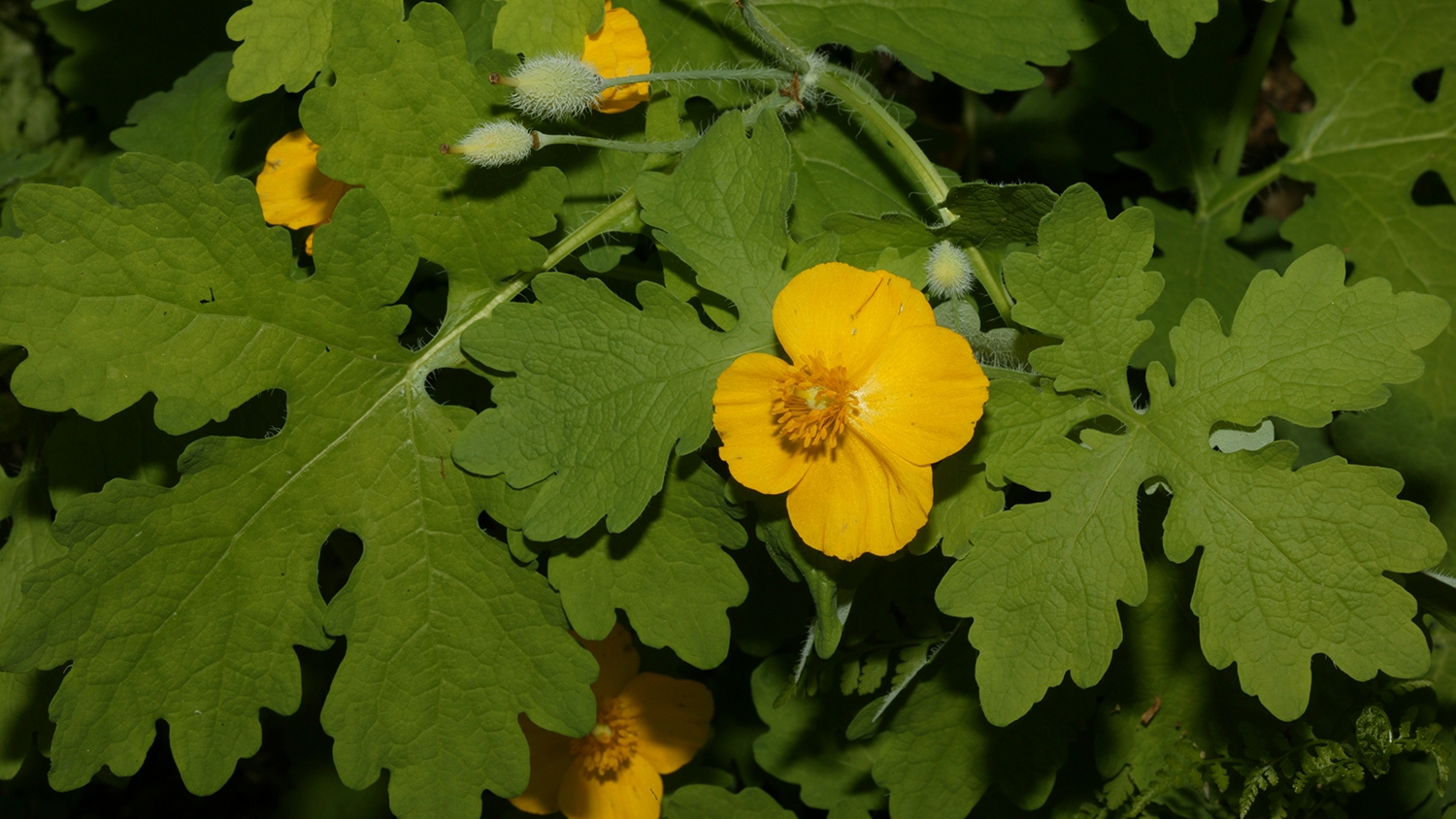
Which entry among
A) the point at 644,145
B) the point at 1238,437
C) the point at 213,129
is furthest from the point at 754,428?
the point at 213,129

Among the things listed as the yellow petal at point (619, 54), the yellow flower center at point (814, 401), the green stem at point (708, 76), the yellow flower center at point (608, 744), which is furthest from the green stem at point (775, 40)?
the yellow flower center at point (608, 744)

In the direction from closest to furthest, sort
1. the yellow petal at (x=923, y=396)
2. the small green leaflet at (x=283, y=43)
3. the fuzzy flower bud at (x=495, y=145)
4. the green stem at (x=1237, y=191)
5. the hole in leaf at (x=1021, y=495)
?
the yellow petal at (x=923, y=396) → the fuzzy flower bud at (x=495, y=145) → the small green leaflet at (x=283, y=43) → the hole in leaf at (x=1021, y=495) → the green stem at (x=1237, y=191)

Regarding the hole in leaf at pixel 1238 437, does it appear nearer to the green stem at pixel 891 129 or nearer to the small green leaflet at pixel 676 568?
the green stem at pixel 891 129

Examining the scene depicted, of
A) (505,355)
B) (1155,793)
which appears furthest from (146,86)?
(1155,793)

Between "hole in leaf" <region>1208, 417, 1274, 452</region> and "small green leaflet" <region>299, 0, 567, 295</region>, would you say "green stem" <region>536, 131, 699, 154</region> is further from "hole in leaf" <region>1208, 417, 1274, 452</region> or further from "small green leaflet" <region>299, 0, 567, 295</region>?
"hole in leaf" <region>1208, 417, 1274, 452</region>

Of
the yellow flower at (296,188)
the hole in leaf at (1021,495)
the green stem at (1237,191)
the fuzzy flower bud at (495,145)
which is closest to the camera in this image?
the fuzzy flower bud at (495,145)

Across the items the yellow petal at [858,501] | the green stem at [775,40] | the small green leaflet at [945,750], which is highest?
the green stem at [775,40]
